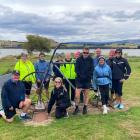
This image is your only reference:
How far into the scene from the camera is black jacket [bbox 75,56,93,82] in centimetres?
1018

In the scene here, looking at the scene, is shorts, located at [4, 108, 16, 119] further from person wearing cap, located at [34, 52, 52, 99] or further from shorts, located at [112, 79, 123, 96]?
shorts, located at [112, 79, 123, 96]

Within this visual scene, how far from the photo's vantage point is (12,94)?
376 inches

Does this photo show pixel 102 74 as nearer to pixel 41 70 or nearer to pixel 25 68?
pixel 41 70

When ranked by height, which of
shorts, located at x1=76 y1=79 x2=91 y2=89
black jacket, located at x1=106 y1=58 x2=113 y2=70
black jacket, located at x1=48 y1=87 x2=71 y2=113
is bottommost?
black jacket, located at x1=48 y1=87 x2=71 y2=113

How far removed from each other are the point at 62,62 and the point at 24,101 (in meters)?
1.99

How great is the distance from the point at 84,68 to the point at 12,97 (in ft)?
6.52

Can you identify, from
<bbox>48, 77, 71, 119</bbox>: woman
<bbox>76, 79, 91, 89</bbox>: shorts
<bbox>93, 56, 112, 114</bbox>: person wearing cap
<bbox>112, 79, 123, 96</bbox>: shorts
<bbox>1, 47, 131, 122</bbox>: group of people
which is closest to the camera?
<bbox>1, 47, 131, 122</bbox>: group of people

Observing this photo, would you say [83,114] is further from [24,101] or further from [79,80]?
[24,101]

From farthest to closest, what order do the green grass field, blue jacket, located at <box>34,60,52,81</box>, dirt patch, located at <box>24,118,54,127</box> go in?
blue jacket, located at <box>34,60,52,81</box> → dirt patch, located at <box>24,118,54,127</box> → the green grass field

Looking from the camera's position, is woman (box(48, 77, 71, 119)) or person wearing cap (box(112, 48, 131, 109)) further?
person wearing cap (box(112, 48, 131, 109))

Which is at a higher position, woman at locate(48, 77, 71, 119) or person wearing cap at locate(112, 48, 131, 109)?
person wearing cap at locate(112, 48, 131, 109)

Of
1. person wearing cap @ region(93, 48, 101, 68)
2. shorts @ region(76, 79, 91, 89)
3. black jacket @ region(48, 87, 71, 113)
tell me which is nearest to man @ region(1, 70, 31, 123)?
black jacket @ region(48, 87, 71, 113)

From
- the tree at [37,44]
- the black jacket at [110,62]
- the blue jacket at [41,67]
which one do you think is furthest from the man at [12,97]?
the tree at [37,44]

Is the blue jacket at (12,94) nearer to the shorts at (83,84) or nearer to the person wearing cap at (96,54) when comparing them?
the shorts at (83,84)
